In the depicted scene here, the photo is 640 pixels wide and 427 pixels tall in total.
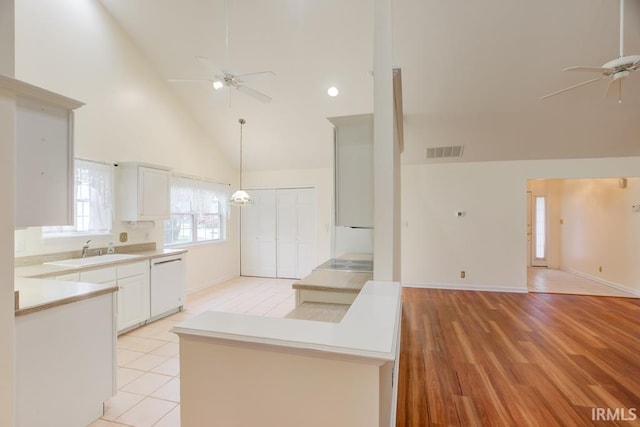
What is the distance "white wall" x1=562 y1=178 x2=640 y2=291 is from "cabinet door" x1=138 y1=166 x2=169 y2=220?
7.65 m

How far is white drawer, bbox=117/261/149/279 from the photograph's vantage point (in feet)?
11.4

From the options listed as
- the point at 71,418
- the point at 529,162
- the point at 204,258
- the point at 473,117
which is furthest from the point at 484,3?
the point at 204,258

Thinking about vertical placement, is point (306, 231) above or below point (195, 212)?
below

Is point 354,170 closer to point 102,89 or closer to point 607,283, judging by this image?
point 102,89

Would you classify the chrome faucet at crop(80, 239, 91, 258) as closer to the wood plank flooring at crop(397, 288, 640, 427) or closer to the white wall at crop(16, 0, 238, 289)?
the white wall at crop(16, 0, 238, 289)

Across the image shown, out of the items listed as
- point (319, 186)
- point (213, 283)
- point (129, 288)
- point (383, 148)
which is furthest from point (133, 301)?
point (319, 186)

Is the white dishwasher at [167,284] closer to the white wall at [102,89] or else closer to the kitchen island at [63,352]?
the white wall at [102,89]

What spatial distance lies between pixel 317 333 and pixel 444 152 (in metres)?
5.13

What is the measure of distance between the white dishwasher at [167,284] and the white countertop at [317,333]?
3.10m

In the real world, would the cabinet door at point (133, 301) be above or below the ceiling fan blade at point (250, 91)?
below

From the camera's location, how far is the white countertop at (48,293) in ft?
5.67

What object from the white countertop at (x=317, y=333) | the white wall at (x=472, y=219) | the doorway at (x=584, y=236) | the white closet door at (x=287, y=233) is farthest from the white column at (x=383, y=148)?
the doorway at (x=584, y=236)

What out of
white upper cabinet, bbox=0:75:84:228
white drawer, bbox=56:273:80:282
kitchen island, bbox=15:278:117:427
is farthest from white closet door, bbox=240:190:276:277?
white upper cabinet, bbox=0:75:84:228

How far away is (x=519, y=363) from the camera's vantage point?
2.92 meters
